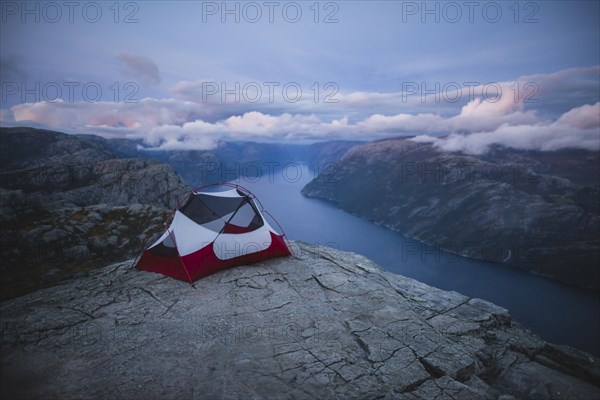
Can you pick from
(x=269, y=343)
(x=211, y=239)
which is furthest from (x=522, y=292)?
(x=269, y=343)

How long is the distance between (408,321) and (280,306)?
574 cm

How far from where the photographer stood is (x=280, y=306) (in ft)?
39.3

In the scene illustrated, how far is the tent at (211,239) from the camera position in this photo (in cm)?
1409

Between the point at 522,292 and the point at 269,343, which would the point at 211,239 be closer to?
the point at 269,343

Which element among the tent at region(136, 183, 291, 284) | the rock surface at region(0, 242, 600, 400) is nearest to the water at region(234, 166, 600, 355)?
the tent at region(136, 183, 291, 284)

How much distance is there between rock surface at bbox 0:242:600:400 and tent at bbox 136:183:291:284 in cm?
73

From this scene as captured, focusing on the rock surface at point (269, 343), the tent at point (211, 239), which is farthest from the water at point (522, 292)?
the rock surface at point (269, 343)

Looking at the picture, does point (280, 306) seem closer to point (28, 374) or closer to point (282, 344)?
point (282, 344)

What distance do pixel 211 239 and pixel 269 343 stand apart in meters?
7.09

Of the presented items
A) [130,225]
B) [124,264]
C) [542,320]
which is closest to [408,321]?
[124,264]

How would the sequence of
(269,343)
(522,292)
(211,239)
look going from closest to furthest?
(269,343), (211,239), (522,292)

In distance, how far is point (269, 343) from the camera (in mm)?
9531

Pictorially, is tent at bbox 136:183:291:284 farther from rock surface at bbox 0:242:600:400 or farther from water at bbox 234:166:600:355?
water at bbox 234:166:600:355

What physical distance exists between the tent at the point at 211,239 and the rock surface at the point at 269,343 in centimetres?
73
